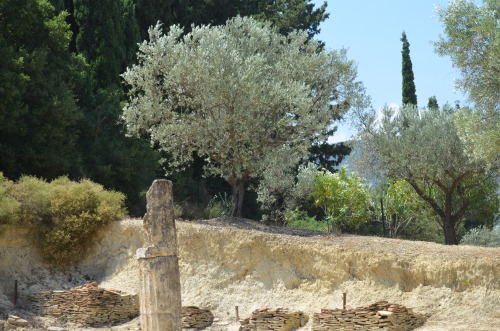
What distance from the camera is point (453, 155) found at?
22.9 m

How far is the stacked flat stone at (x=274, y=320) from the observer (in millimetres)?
17531

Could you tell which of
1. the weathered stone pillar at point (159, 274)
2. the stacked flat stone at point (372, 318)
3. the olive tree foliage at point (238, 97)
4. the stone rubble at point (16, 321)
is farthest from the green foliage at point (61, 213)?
the weathered stone pillar at point (159, 274)

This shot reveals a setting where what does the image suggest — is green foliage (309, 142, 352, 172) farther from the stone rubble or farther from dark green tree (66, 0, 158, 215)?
the stone rubble

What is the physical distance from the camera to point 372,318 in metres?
16.5

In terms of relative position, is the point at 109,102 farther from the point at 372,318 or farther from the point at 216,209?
the point at 372,318

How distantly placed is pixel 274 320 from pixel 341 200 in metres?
9.95

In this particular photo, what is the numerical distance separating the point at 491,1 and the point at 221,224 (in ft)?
34.1

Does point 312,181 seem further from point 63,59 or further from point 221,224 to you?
point 63,59

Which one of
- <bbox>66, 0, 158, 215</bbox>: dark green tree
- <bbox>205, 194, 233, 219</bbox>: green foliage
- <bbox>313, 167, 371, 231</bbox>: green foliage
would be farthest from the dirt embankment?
<bbox>313, 167, 371, 231</bbox>: green foliage

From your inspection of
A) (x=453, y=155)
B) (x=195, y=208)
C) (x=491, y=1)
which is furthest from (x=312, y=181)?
(x=491, y=1)

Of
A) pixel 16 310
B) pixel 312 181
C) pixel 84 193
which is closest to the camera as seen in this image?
pixel 16 310

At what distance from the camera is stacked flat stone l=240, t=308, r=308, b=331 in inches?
690

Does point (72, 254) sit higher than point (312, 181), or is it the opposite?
point (312, 181)

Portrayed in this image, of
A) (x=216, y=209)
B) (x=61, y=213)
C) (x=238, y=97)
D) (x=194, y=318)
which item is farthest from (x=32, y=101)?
(x=194, y=318)
